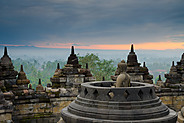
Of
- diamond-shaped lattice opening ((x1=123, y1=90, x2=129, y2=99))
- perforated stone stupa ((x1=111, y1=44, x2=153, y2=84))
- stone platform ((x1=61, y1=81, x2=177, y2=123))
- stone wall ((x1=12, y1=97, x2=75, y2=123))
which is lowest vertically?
stone wall ((x1=12, y1=97, x2=75, y2=123))

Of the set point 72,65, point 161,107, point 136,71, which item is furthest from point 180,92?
point 161,107

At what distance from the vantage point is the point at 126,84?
10.9 m

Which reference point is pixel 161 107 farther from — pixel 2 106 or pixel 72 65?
pixel 72 65

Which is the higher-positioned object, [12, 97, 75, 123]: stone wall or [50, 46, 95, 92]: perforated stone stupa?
[50, 46, 95, 92]: perforated stone stupa

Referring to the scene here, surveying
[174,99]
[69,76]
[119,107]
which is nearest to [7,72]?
[69,76]

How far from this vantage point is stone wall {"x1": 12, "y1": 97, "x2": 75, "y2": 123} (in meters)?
15.7

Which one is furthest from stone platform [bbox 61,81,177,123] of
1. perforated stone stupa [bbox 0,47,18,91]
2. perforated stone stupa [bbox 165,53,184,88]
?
perforated stone stupa [bbox 165,53,184,88]

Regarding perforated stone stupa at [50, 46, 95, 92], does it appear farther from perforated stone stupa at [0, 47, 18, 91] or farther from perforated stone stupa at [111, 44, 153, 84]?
perforated stone stupa at [111, 44, 153, 84]

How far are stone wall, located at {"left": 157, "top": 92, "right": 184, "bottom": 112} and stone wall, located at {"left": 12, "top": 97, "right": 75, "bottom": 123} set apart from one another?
24.5 ft

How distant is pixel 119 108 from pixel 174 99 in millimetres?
11489

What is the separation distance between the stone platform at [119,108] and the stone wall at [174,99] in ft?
31.9

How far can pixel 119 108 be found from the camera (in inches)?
381

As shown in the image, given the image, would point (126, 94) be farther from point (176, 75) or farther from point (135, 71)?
point (176, 75)

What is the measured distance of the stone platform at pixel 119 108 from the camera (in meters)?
9.54
